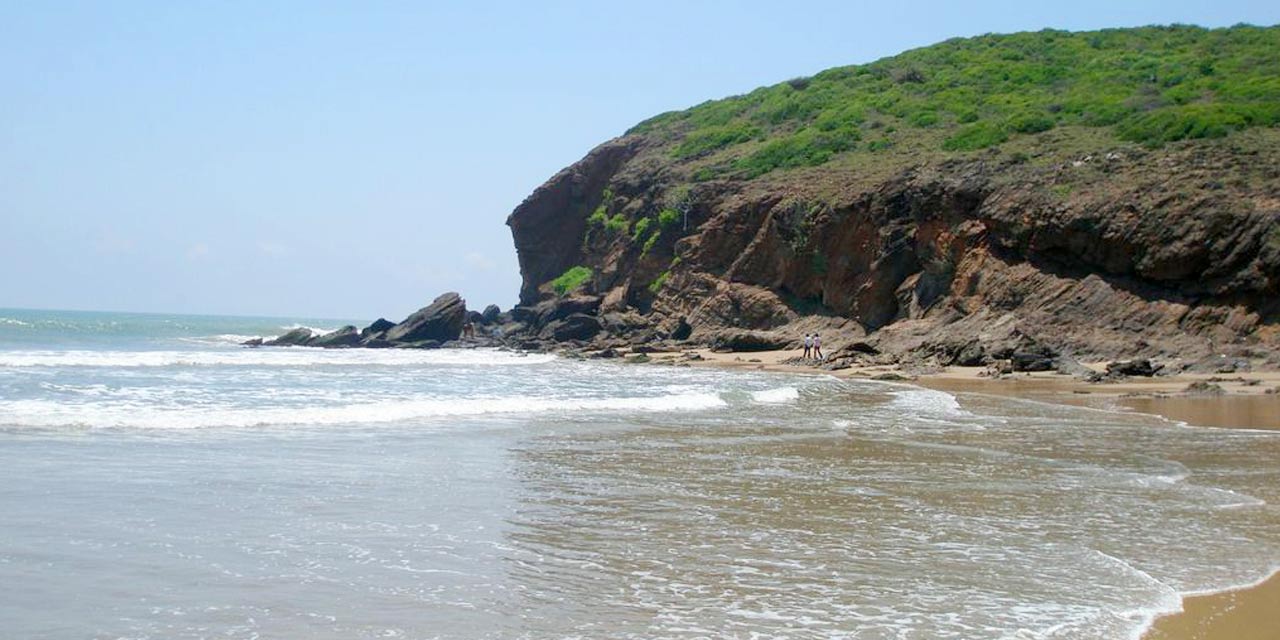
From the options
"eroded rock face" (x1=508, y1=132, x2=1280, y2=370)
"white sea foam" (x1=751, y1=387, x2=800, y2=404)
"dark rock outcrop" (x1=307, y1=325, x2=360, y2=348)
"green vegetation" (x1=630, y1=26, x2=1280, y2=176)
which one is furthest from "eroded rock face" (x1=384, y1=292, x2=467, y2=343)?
"white sea foam" (x1=751, y1=387, x2=800, y2=404)

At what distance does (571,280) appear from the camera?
6575 centimetres

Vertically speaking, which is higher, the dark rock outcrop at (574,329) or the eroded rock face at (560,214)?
the eroded rock face at (560,214)

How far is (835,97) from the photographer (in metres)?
66.9

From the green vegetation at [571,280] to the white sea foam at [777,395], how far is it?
37.8 metres

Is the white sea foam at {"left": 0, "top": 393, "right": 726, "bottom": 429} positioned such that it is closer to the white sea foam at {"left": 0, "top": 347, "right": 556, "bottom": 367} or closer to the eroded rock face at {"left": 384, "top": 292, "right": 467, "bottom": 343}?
the white sea foam at {"left": 0, "top": 347, "right": 556, "bottom": 367}

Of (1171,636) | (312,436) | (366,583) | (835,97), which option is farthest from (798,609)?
(835,97)

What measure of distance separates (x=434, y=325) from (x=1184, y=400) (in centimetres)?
4186

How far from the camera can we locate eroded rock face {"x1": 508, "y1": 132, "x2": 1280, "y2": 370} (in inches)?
1353

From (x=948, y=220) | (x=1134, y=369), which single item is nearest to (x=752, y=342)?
(x=948, y=220)

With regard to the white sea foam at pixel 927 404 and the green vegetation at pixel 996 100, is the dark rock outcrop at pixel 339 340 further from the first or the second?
the white sea foam at pixel 927 404

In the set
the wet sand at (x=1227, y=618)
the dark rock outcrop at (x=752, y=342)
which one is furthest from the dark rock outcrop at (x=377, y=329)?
the wet sand at (x=1227, y=618)

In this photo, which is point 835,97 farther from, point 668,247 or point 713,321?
point 713,321

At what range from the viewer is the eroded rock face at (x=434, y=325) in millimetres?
59125

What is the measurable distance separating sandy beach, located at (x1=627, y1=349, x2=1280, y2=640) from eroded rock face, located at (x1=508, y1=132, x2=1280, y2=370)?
3124 millimetres
